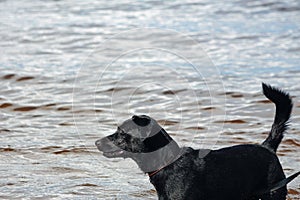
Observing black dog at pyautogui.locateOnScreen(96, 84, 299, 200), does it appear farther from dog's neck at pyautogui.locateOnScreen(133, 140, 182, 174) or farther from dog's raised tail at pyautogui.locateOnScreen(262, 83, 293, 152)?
dog's raised tail at pyautogui.locateOnScreen(262, 83, 293, 152)

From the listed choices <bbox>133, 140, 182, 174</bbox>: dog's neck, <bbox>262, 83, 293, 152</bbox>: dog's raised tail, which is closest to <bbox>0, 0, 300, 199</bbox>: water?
<bbox>262, 83, 293, 152</bbox>: dog's raised tail

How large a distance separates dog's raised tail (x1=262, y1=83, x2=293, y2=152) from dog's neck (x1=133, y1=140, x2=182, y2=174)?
1026 mm

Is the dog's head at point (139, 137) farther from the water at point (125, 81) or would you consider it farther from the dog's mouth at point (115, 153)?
the water at point (125, 81)

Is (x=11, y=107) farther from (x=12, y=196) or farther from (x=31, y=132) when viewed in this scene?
(x=12, y=196)

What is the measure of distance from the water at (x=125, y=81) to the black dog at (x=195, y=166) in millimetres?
1217

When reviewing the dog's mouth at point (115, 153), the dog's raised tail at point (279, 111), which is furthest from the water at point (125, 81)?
the dog's mouth at point (115, 153)

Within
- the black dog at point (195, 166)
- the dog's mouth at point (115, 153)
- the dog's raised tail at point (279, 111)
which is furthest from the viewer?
the dog's raised tail at point (279, 111)

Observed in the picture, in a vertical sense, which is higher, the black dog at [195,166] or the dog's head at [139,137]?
the dog's head at [139,137]

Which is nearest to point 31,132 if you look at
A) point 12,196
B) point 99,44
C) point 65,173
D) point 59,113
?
point 59,113

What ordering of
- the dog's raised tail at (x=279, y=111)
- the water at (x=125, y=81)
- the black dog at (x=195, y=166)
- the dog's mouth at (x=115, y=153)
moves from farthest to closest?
the water at (x=125, y=81)
the dog's raised tail at (x=279, y=111)
the dog's mouth at (x=115, y=153)
the black dog at (x=195, y=166)

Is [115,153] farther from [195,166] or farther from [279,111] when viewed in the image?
[279,111]

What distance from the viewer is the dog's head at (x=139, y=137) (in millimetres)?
6395

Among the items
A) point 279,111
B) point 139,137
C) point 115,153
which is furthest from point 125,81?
point 139,137

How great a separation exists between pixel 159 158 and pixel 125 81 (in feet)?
22.0
